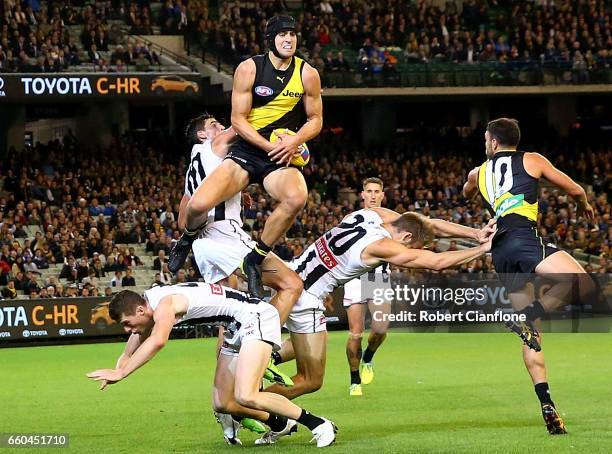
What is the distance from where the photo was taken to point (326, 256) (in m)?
10.6

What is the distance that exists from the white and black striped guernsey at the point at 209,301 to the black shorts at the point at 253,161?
4.66 ft

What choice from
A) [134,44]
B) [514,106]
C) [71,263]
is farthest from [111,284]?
[514,106]

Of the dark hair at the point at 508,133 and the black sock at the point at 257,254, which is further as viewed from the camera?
the black sock at the point at 257,254

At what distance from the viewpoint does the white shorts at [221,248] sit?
10.7 meters

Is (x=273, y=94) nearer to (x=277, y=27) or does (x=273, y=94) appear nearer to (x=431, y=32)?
(x=277, y=27)

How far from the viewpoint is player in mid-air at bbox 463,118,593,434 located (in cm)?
995

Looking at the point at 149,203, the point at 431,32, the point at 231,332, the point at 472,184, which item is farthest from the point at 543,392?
the point at 431,32

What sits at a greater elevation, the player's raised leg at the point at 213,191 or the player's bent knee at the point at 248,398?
the player's raised leg at the point at 213,191

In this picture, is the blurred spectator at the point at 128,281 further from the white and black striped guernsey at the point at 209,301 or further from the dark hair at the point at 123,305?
the dark hair at the point at 123,305

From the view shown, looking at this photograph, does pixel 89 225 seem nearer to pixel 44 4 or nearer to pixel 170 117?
pixel 44 4

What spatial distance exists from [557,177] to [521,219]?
501 mm

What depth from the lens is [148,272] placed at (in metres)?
28.5

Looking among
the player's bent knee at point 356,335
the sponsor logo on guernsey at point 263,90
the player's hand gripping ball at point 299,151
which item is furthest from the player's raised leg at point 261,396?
the player's bent knee at point 356,335

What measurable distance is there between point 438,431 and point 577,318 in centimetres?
1629
